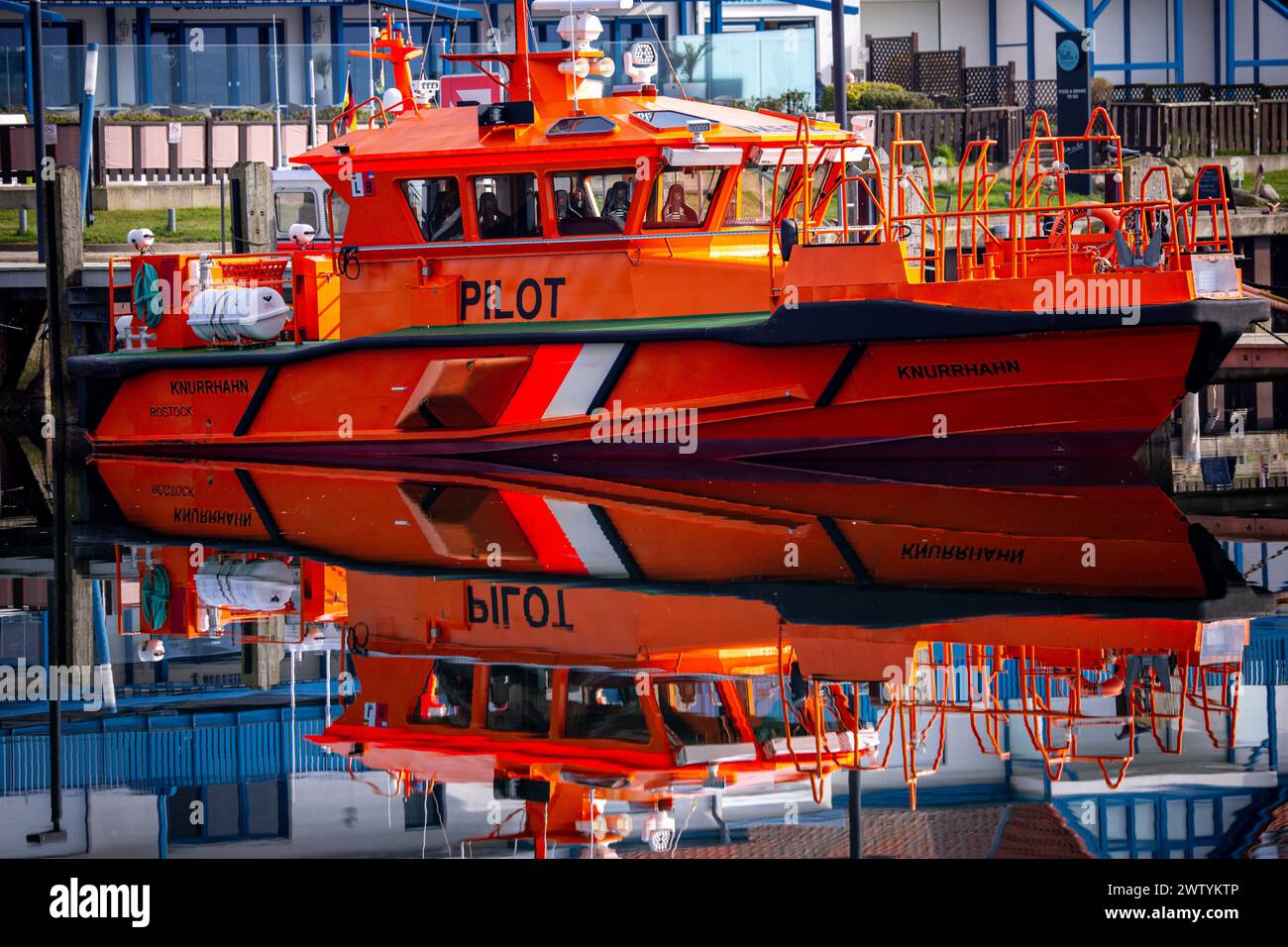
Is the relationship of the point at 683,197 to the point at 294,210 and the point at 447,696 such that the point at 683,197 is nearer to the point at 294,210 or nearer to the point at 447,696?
the point at 294,210

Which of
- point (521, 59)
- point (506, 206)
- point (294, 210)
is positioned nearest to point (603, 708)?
point (506, 206)

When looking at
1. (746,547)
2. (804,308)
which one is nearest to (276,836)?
(746,547)

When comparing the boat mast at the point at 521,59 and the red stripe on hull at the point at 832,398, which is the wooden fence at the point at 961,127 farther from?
the red stripe on hull at the point at 832,398

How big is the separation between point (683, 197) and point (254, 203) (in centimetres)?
594

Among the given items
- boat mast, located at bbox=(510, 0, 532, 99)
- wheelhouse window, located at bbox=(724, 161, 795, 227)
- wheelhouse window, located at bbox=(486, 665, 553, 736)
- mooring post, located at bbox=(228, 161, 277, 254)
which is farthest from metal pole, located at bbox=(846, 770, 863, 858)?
mooring post, located at bbox=(228, 161, 277, 254)

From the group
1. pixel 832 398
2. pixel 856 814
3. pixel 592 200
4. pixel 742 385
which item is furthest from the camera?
pixel 592 200

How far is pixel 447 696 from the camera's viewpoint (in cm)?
684

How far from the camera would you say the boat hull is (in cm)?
1225

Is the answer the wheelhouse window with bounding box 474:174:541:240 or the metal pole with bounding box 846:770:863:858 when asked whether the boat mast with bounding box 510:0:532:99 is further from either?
the metal pole with bounding box 846:770:863:858

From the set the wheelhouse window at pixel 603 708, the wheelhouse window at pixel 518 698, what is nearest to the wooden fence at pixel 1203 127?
the wheelhouse window at pixel 518 698

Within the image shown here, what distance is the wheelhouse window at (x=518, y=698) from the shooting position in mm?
6422

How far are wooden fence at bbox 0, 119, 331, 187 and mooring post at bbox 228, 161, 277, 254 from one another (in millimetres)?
7722

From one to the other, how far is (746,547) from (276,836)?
4735 mm
